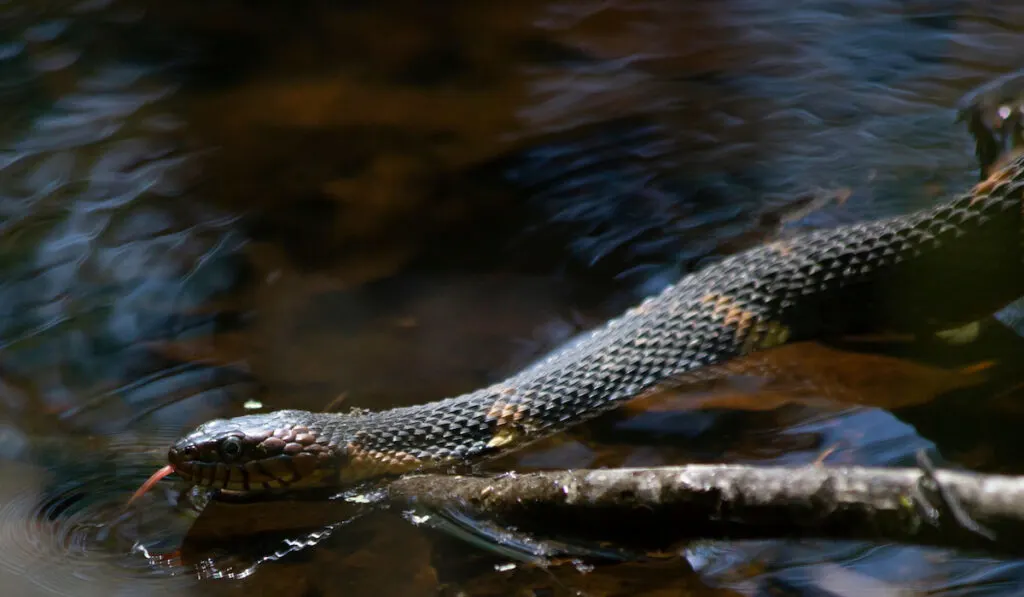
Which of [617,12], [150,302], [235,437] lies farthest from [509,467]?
[617,12]

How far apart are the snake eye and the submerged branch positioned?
4.99ft

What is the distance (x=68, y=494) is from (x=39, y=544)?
29cm

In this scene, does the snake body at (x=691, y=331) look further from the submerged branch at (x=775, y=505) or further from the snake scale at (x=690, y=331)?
the submerged branch at (x=775, y=505)

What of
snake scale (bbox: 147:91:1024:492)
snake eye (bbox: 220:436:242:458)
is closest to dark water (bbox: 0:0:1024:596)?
snake scale (bbox: 147:91:1024:492)

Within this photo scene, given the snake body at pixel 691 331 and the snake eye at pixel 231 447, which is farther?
the snake body at pixel 691 331

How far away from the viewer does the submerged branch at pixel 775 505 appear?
229 cm

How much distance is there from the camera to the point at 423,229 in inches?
249

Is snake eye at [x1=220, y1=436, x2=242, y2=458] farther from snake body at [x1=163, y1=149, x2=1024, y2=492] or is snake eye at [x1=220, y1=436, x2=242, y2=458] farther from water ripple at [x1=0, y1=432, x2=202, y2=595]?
water ripple at [x1=0, y1=432, x2=202, y2=595]

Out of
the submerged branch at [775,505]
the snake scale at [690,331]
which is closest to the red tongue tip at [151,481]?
the snake scale at [690,331]

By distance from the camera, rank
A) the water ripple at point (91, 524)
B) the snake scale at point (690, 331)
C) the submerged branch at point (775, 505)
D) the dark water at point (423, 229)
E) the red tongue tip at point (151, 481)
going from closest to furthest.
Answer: the submerged branch at point (775, 505), the water ripple at point (91, 524), the dark water at point (423, 229), the red tongue tip at point (151, 481), the snake scale at point (690, 331)

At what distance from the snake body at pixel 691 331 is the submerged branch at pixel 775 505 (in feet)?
4.16

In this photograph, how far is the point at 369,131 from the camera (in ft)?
24.9

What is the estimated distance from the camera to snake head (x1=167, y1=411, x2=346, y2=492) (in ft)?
14.5

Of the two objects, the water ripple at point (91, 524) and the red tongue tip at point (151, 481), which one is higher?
the red tongue tip at point (151, 481)
